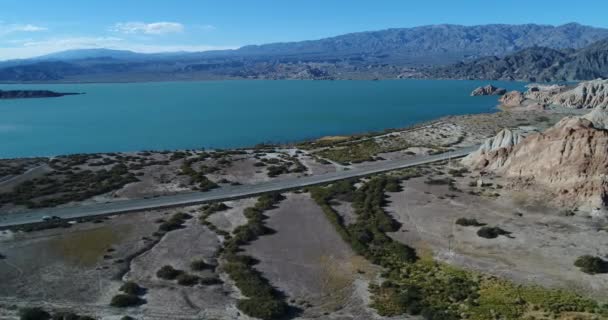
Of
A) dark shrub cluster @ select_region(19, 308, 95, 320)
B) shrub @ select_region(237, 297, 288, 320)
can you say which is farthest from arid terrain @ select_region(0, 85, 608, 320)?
dark shrub cluster @ select_region(19, 308, 95, 320)

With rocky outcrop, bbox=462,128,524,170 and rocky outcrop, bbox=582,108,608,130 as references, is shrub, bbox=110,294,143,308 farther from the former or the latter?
rocky outcrop, bbox=582,108,608,130

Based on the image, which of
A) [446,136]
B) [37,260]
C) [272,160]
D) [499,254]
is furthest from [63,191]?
[446,136]

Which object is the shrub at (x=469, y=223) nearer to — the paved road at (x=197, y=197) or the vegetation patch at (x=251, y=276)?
the vegetation patch at (x=251, y=276)

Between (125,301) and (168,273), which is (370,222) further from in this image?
(125,301)

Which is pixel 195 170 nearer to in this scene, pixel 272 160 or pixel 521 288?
pixel 272 160

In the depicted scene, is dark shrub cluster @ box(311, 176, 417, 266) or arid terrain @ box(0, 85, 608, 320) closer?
arid terrain @ box(0, 85, 608, 320)

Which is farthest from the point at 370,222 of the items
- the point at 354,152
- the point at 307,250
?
the point at 354,152
